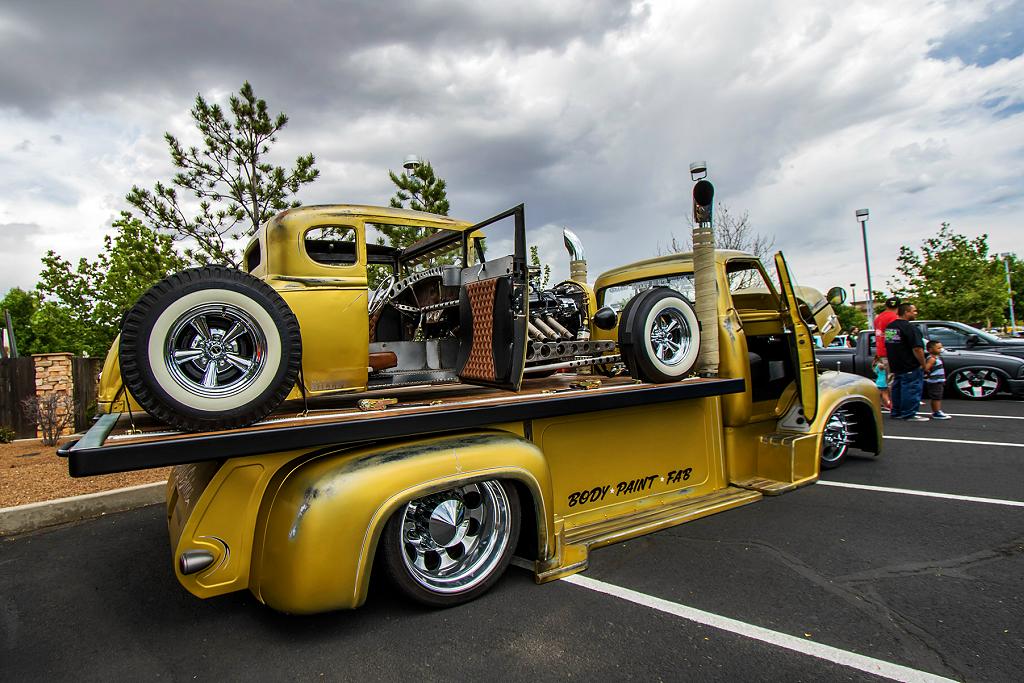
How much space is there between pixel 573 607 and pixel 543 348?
1879 mm

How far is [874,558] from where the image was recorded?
333 centimetres

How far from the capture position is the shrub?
848 cm

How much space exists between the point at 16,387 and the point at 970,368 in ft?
56.6

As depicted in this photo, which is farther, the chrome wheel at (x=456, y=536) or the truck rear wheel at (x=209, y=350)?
the chrome wheel at (x=456, y=536)

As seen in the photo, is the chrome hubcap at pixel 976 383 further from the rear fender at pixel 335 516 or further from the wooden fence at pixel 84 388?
the wooden fence at pixel 84 388

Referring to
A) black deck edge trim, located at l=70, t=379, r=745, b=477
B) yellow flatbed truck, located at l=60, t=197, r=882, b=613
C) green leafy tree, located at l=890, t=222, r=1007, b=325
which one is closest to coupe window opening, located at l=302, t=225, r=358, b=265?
yellow flatbed truck, located at l=60, t=197, r=882, b=613

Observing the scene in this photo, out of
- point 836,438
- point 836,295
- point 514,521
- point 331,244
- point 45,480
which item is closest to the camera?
point 514,521

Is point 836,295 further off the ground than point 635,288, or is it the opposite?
point 635,288

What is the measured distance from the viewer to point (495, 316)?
3.74 meters

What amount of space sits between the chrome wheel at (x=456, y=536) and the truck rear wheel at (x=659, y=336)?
160 centimetres

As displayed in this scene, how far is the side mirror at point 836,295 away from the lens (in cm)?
487

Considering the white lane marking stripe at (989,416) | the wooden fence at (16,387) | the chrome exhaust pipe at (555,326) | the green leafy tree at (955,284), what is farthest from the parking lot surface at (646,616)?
the green leafy tree at (955,284)

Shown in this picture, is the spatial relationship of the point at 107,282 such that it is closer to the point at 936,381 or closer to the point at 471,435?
the point at 471,435

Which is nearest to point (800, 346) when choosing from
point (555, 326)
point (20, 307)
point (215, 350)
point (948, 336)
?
point (555, 326)
